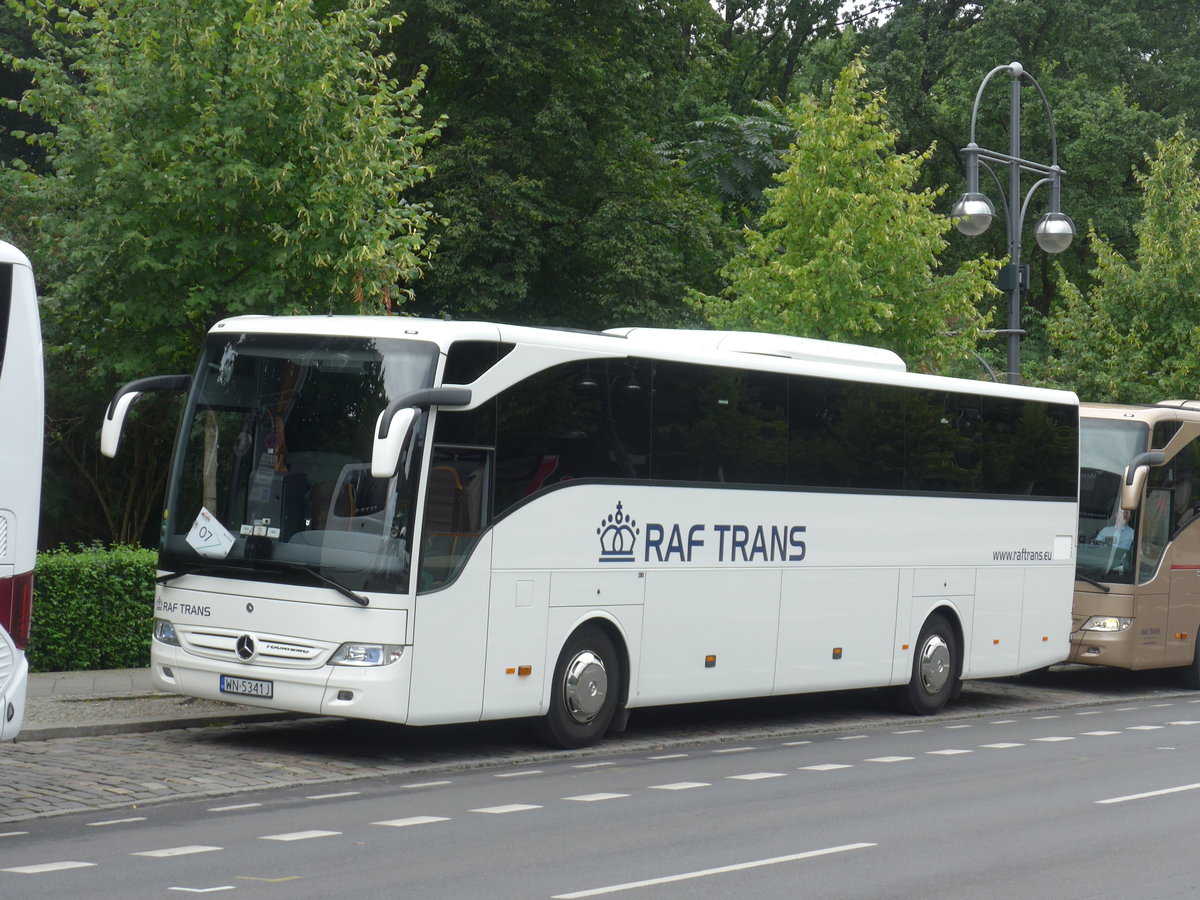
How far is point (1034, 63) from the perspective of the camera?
5119 centimetres

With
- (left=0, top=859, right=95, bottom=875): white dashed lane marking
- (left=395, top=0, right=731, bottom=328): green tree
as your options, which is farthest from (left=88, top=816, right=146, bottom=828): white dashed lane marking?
(left=395, top=0, right=731, bottom=328): green tree

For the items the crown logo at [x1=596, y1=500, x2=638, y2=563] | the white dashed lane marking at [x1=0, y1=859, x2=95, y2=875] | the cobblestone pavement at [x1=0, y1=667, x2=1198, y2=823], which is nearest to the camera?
the white dashed lane marking at [x1=0, y1=859, x2=95, y2=875]

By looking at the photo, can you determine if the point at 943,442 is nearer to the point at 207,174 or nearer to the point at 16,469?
the point at 207,174

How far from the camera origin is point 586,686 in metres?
13.9

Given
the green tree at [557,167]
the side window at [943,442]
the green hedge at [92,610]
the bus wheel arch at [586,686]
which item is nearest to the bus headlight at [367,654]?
the bus wheel arch at [586,686]

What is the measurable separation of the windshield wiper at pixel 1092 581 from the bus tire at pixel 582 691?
9.01m

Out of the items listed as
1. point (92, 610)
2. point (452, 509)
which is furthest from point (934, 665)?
point (92, 610)

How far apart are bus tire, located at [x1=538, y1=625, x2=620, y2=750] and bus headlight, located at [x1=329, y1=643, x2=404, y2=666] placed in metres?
1.76

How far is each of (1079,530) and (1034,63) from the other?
33.0 m

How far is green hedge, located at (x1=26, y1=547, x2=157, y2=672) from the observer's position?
691 inches

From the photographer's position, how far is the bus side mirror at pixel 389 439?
37.0 feet

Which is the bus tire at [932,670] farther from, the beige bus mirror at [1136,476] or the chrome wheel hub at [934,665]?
the beige bus mirror at [1136,476]

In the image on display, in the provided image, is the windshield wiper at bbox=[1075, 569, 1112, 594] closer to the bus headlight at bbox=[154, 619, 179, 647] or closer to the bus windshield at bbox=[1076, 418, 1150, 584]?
the bus windshield at bbox=[1076, 418, 1150, 584]

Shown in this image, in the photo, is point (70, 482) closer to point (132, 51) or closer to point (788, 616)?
point (132, 51)
